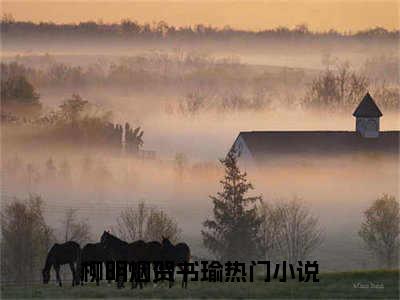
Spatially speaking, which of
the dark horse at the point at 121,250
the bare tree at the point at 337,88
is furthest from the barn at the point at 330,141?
the dark horse at the point at 121,250

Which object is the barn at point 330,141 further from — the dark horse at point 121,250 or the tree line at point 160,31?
the dark horse at point 121,250

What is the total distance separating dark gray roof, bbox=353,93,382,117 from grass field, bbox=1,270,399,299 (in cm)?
450

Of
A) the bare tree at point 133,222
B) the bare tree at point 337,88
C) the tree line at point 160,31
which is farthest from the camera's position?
the bare tree at point 337,88

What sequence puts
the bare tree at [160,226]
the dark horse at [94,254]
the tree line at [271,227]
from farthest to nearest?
1. the bare tree at [160,226]
2. the tree line at [271,227]
3. the dark horse at [94,254]

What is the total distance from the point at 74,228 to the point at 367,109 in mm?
5436

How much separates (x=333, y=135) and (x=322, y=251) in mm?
2022

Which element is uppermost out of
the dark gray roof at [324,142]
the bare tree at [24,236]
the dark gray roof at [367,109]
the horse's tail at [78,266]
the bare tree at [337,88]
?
the bare tree at [337,88]

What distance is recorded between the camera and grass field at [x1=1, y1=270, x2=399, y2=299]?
16828 millimetres

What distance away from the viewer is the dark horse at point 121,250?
680 inches

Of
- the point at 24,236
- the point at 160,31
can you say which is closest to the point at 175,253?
the point at 24,236

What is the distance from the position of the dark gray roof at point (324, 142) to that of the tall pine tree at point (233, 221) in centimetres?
63

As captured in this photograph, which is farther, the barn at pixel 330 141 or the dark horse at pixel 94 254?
the barn at pixel 330 141

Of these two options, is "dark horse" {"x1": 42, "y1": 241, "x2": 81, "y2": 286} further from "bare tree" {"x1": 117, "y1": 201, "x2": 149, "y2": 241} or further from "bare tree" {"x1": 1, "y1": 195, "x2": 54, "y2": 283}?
"bare tree" {"x1": 117, "y1": 201, "x2": 149, "y2": 241}

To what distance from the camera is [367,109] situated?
21719 mm
